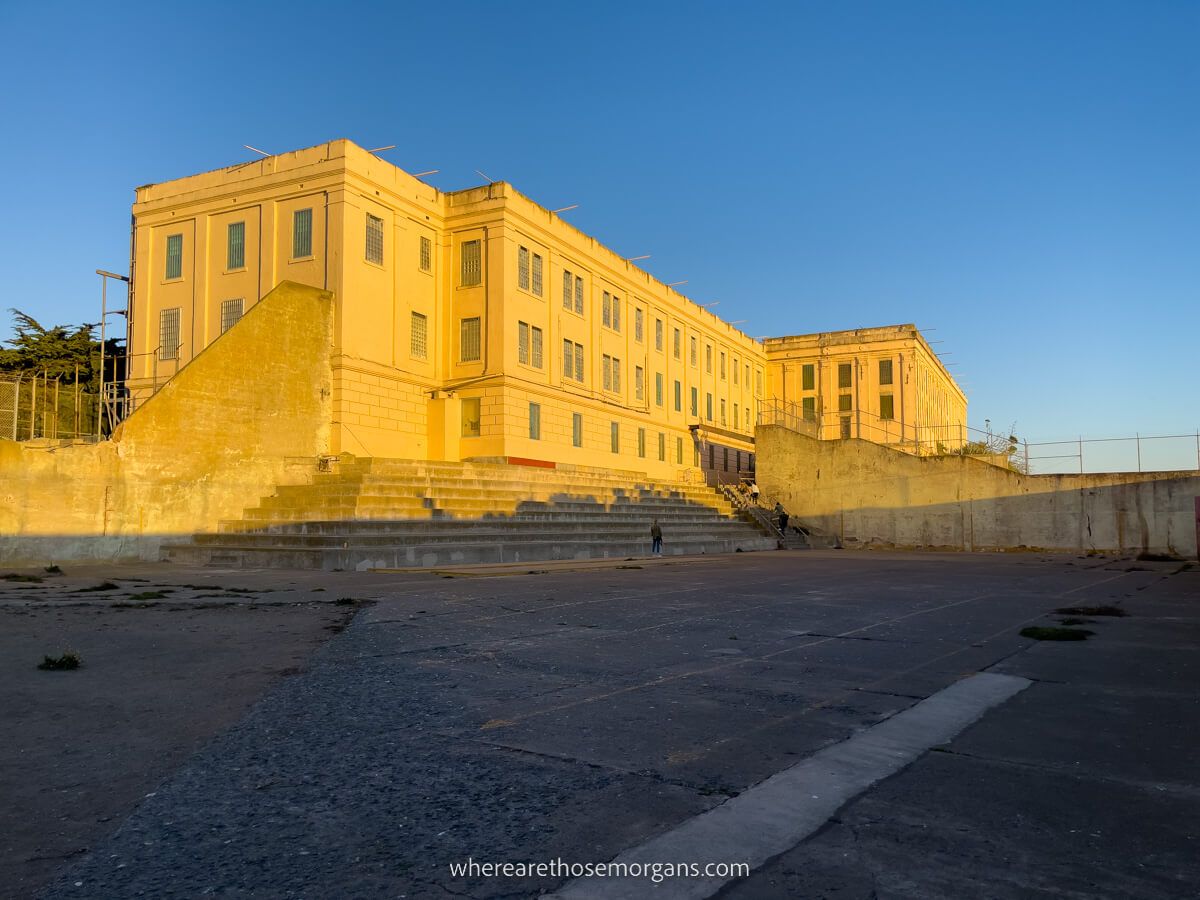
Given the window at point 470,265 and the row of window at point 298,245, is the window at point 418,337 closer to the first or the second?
the row of window at point 298,245

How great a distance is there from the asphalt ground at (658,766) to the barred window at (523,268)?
1110 inches

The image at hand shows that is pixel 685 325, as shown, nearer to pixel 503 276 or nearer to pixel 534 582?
pixel 503 276

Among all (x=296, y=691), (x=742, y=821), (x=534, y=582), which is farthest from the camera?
(x=534, y=582)

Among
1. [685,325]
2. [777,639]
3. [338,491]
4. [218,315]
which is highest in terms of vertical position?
[685,325]

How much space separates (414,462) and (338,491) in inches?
183

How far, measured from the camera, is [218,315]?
32500mm

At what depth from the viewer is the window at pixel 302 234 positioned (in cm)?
3086

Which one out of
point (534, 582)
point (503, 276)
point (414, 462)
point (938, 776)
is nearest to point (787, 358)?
point (503, 276)

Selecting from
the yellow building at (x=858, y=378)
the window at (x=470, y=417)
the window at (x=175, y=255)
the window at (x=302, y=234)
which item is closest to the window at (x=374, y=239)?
the window at (x=302, y=234)

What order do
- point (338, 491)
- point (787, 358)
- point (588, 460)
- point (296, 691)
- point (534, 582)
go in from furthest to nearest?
point (787, 358) < point (588, 460) < point (338, 491) < point (534, 582) < point (296, 691)

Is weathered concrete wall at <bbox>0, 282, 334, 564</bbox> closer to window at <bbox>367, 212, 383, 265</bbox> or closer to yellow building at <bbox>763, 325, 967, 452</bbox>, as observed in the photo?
window at <bbox>367, 212, 383, 265</bbox>

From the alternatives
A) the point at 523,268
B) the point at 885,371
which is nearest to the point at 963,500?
the point at 523,268

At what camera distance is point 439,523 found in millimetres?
22125

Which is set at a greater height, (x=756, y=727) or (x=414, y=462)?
(x=414, y=462)
